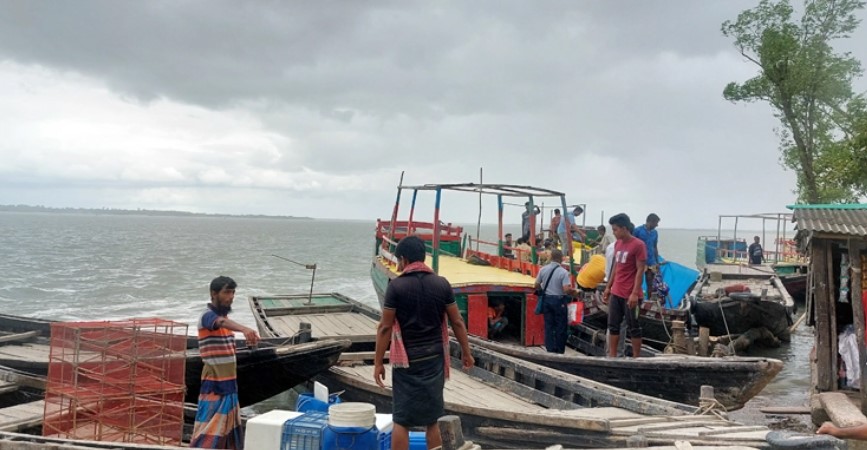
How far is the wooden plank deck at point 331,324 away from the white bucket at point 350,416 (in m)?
5.78

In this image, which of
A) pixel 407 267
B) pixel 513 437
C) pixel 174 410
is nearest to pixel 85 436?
pixel 174 410

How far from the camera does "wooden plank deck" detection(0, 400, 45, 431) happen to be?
559 cm

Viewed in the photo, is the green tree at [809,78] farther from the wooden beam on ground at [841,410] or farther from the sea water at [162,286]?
the wooden beam on ground at [841,410]

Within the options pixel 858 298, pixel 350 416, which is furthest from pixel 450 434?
pixel 858 298

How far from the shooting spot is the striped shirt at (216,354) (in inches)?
205

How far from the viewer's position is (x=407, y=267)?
452cm

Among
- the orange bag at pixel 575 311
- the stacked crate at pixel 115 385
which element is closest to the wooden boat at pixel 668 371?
the orange bag at pixel 575 311

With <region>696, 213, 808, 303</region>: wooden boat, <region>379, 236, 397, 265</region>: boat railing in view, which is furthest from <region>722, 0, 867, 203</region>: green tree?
<region>379, 236, 397, 265</region>: boat railing

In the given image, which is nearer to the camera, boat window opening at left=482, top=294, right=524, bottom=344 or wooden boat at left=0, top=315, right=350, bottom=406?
wooden boat at left=0, top=315, right=350, bottom=406

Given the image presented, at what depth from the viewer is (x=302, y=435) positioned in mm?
4156

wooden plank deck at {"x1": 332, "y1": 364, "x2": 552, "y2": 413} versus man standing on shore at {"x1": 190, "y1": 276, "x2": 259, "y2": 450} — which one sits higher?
man standing on shore at {"x1": 190, "y1": 276, "x2": 259, "y2": 450}

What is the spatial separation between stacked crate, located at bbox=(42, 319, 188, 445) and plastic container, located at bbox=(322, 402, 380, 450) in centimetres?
254

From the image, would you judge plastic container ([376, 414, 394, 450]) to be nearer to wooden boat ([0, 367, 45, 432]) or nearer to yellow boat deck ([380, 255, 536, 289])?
yellow boat deck ([380, 255, 536, 289])

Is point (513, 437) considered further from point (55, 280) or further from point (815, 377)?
point (55, 280)
